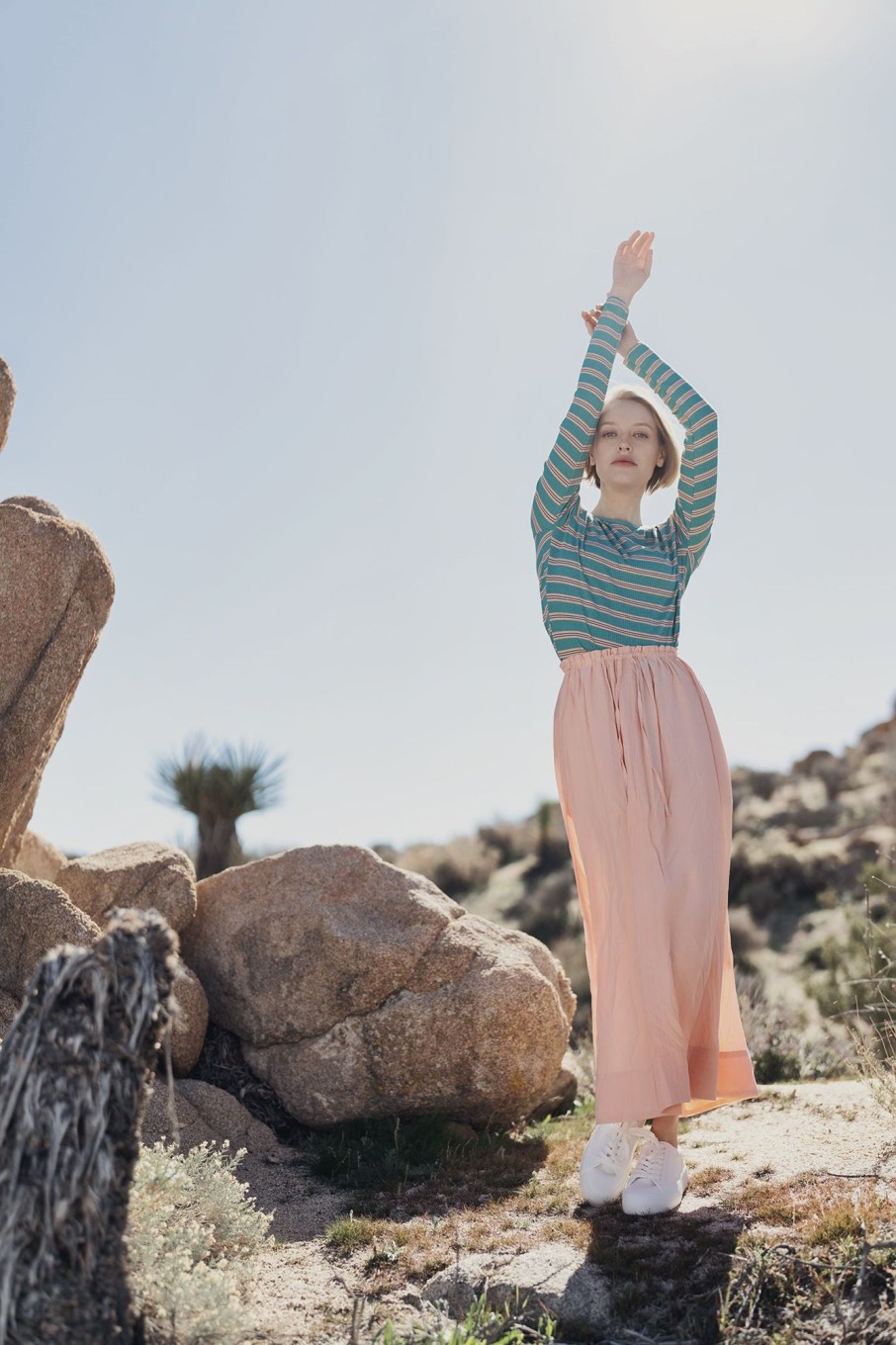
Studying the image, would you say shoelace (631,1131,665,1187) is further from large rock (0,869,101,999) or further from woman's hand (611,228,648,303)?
woman's hand (611,228,648,303)

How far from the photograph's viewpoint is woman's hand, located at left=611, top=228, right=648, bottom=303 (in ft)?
13.9

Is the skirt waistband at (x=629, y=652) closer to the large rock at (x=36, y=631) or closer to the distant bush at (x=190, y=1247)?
the distant bush at (x=190, y=1247)

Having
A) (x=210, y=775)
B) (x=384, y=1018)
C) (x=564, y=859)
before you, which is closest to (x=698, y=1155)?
(x=384, y=1018)

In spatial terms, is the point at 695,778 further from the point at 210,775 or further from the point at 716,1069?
the point at 210,775

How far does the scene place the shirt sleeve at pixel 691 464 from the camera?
4020 millimetres

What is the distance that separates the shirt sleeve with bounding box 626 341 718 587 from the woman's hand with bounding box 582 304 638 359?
125mm

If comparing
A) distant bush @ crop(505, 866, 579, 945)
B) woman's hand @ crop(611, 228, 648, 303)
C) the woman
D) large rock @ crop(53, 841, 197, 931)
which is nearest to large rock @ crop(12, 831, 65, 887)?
large rock @ crop(53, 841, 197, 931)

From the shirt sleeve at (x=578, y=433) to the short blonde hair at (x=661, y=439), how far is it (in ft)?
0.33

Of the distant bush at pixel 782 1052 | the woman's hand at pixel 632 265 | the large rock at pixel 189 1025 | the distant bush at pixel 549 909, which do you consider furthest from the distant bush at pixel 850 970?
the woman's hand at pixel 632 265

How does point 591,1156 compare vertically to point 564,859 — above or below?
below

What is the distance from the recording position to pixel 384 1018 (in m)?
4.97

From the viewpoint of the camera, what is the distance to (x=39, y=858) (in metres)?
5.59

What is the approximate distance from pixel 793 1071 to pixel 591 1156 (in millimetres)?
3109

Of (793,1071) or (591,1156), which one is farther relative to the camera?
(793,1071)
